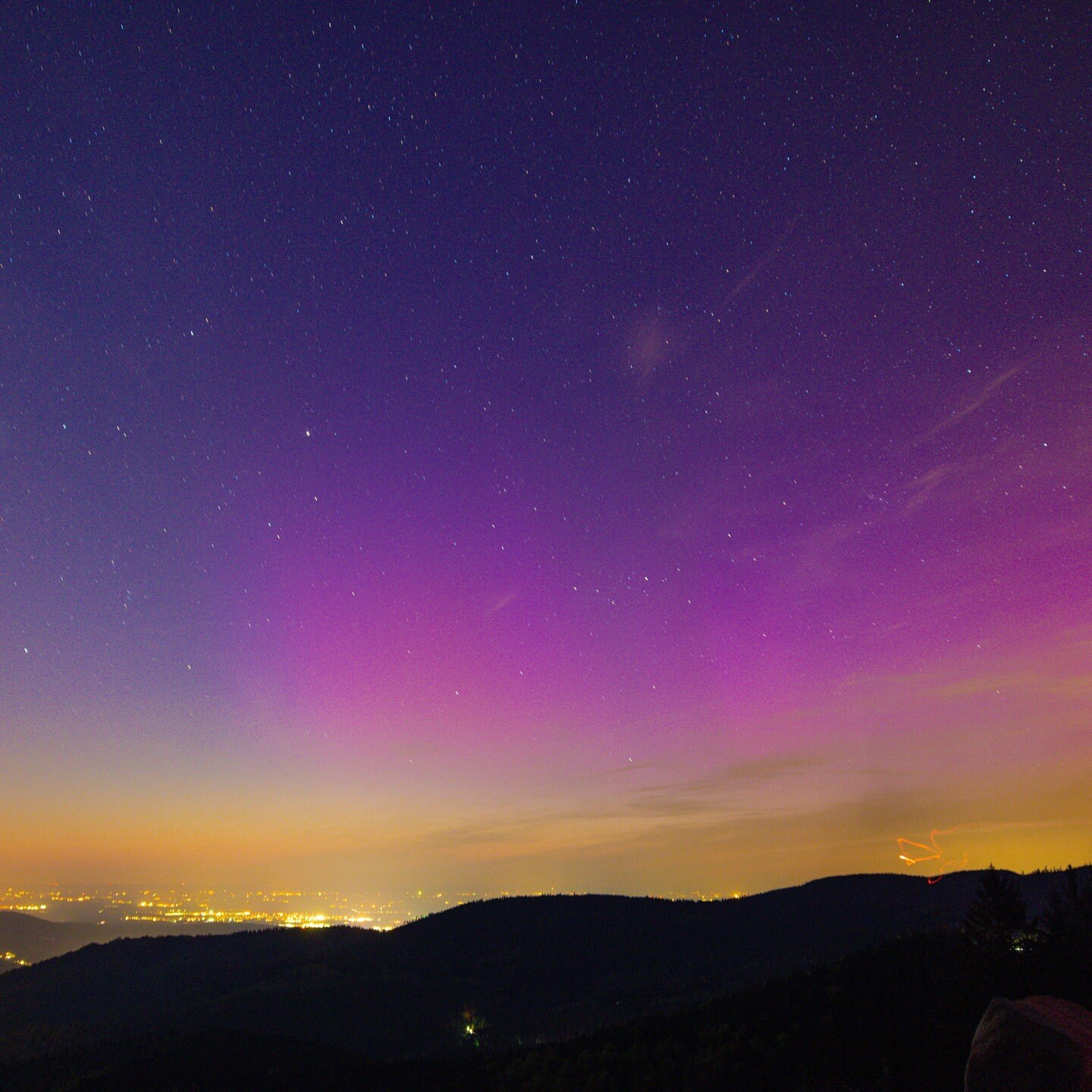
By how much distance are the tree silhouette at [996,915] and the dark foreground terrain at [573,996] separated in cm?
13

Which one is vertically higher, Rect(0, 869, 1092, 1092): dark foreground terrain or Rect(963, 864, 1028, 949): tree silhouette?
Rect(963, 864, 1028, 949): tree silhouette

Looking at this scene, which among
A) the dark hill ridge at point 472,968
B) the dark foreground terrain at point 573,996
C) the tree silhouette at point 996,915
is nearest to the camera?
the tree silhouette at point 996,915

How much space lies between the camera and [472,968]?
2864 inches

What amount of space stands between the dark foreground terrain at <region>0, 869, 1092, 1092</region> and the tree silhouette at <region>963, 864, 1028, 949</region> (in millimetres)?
130

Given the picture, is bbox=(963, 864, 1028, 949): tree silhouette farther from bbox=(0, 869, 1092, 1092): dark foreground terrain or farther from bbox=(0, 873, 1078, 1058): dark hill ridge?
bbox=(0, 873, 1078, 1058): dark hill ridge

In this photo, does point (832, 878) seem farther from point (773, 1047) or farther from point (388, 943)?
point (773, 1047)

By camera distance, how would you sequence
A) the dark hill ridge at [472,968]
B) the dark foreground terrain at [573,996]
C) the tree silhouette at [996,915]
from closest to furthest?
the tree silhouette at [996,915] < the dark foreground terrain at [573,996] < the dark hill ridge at [472,968]

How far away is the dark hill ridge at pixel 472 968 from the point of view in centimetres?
5634

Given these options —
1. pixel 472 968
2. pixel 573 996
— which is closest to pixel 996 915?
pixel 573 996

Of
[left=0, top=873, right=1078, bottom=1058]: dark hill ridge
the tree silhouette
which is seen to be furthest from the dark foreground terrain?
[left=0, top=873, right=1078, bottom=1058]: dark hill ridge

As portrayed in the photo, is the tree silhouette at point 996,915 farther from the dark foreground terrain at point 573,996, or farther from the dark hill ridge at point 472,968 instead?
the dark hill ridge at point 472,968

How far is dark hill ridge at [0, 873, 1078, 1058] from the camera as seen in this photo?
56.3 metres

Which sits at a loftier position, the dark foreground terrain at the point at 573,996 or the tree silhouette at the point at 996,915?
the tree silhouette at the point at 996,915

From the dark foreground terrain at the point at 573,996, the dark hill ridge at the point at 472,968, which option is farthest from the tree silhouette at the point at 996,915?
the dark hill ridge at the point at 472,968
